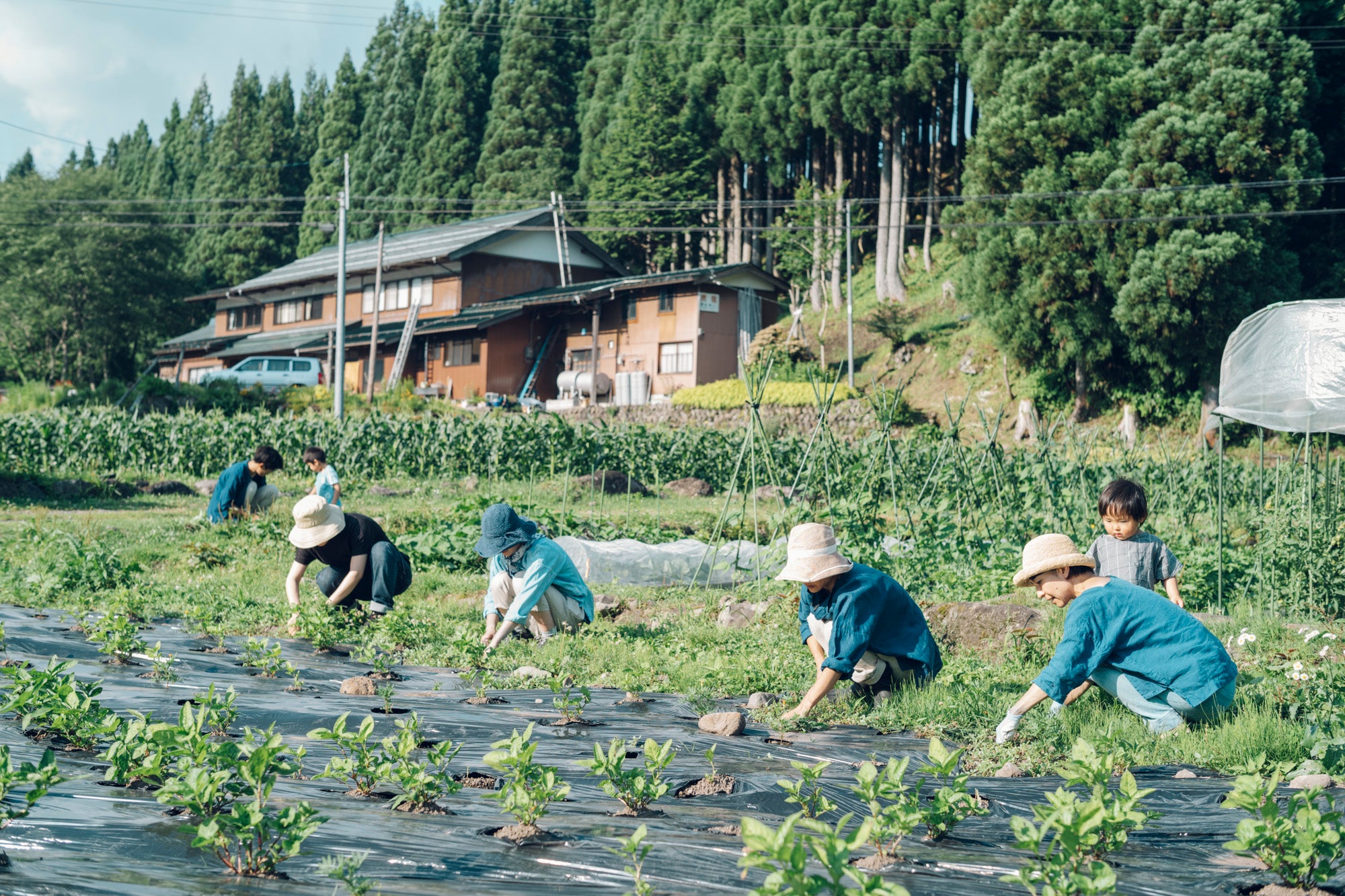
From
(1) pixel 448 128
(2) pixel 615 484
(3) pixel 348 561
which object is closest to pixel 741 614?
(3) pixel 348 561

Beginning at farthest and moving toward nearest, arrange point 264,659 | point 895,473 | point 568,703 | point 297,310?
1. point 297,310
2. point 895,473
3. point 264,659
4. point 568,703

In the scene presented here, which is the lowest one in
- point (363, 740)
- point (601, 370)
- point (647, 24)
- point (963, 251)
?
point (363, 740)

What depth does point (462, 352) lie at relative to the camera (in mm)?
35375

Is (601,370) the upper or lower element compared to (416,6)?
lower

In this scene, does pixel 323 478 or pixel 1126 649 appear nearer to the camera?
pixel 1126 649

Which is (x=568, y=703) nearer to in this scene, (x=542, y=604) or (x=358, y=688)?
(x=358, y=688)

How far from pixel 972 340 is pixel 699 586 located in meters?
23.4

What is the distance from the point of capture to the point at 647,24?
46062mm

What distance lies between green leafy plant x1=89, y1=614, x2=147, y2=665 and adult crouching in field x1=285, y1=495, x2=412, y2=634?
1.28 m

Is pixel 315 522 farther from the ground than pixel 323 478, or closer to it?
closer to it

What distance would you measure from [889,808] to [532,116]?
4909cm

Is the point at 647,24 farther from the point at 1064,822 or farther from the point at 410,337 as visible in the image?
the point at 1064,822

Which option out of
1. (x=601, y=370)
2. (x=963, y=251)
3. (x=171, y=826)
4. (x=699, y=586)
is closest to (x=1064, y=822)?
(x=171, y=826)

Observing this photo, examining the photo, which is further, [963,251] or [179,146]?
[179,146]
